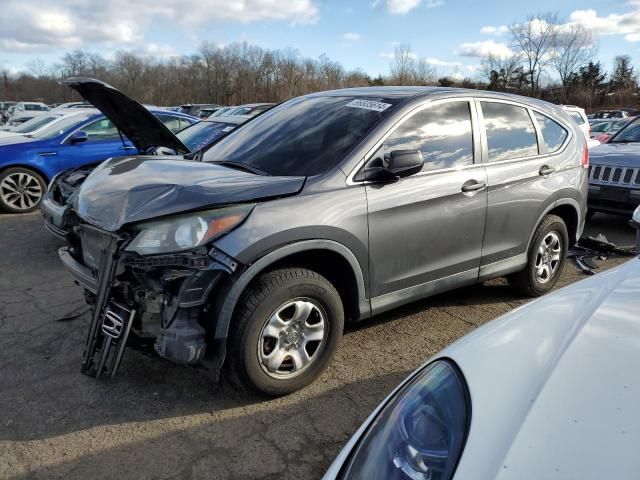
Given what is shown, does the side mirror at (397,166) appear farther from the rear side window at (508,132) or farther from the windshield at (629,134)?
the windshield at (629,134)

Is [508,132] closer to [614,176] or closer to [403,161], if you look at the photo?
[403,161]

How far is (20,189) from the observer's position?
805 centimetres

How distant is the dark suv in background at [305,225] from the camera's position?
274cm

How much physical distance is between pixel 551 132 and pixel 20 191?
7.45m

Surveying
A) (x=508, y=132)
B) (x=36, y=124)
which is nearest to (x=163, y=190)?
(x=508, y=132)

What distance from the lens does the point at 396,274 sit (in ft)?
11.4

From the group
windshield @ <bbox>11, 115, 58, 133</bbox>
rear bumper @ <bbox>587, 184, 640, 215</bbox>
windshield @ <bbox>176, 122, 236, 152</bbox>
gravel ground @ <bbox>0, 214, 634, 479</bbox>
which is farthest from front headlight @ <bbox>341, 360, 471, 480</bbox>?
windshield @ <bbox>11, 115, 58, 133</bbox>

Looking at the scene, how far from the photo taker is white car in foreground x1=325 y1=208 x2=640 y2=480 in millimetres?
1223

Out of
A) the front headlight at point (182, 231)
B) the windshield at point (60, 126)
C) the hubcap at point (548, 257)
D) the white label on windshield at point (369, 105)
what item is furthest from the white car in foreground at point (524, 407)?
the windshield at point (60, 126)

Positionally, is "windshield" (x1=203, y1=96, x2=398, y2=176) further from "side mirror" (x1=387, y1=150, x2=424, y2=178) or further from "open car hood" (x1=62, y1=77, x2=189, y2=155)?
"open car hood" (x1=62, y1=77, x2=189, y2=155)

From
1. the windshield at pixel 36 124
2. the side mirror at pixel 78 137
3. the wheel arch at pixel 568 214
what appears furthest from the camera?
the windshield at pixel 36 124

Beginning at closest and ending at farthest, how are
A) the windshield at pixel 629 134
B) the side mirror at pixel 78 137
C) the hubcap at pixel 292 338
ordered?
the hubcap at pixel 292 338 → the side mirror at pixel 78 137 → the windshield at pixel 629 134

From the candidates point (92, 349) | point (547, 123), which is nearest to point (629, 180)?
point (547, 123)

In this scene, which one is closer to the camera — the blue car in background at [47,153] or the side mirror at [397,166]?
the side mirror at [397,166]
